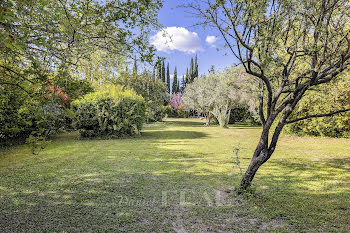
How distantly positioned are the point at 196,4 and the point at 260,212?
3769 mm

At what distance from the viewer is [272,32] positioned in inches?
143

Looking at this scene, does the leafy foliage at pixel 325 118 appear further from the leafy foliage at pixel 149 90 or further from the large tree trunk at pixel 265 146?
the leafy foliage at pixel 149 90

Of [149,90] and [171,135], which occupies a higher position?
[149,90]

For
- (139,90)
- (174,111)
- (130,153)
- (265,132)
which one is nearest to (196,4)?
(265,132)

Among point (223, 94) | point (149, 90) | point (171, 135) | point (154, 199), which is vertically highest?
point (149, 90)

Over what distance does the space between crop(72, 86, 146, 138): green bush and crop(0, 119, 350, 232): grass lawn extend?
→ 4.12 m

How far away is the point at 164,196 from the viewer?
3.79 meters

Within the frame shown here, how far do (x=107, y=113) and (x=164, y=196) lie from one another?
7696 mm

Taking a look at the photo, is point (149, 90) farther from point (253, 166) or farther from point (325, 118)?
point (253, 166)

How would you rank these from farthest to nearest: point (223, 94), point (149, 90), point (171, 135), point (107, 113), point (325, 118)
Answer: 1. point (149, 90)
2. point (223, 94)
3. point (171, 135)
4. point (325, 118)
5. point (107, 113)

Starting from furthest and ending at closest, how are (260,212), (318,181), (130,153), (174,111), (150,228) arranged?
(174,111), (130,153), (318,181), (260,212), (150,228)

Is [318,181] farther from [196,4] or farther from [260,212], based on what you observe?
[196,4]

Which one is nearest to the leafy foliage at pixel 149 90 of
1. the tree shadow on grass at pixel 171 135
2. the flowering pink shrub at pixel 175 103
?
the tree shadow on grass at pixel 171 135

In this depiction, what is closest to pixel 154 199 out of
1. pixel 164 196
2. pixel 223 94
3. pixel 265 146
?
pixel 164 196
